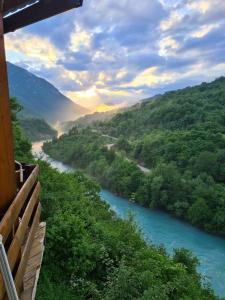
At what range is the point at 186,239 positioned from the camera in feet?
113

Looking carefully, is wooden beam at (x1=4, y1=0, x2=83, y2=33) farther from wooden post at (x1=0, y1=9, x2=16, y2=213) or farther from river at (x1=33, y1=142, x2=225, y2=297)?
river at (x1=33, y1=142, x2=225, y2=297)

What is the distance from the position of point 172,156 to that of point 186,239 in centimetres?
2323

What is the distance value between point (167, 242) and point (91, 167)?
101ft

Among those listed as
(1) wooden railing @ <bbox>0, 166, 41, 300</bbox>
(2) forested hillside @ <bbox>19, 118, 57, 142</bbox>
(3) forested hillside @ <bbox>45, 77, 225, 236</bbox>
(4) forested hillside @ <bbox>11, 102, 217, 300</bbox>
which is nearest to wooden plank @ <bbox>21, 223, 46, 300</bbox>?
(1) wooden railing @ <bbox>0, 166, 41, 300</bbox>

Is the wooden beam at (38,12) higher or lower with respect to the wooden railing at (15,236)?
higher

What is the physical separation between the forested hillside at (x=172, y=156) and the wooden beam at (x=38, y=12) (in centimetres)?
3611

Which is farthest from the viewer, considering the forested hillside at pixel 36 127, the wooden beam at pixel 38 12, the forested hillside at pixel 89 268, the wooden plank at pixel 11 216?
the forested hillside at pixel 36 127

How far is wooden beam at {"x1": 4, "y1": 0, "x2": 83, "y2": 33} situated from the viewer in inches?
126

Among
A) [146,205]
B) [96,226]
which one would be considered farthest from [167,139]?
[96,226]

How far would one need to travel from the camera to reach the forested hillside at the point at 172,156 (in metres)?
42.9

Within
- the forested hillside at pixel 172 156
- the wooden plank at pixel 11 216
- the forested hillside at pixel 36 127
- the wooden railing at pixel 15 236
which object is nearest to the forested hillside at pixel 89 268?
the wooden railing at pixel 15 236

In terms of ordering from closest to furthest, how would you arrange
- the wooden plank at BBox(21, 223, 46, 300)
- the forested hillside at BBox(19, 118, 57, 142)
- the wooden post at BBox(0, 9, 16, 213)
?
the wooden post at BBox(0, 9, 16, 213), the wooden plank at BBox(21, 223, 46, 300), the forested hillside at BBox(19, 118, 57, 142)

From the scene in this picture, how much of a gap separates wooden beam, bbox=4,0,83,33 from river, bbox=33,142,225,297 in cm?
2135

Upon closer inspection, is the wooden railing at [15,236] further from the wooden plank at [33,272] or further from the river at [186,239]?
the river at [186,239]
